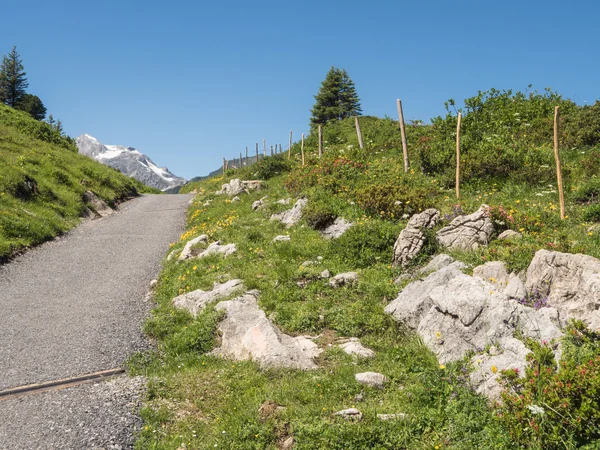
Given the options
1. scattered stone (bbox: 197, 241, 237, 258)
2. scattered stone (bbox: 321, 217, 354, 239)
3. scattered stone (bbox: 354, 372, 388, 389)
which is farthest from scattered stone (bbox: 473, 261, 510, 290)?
scattered stone (bbox: 197, 241, 237, 258)

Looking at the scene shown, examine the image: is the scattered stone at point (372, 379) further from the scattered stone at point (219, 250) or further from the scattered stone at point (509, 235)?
the scattered stone at point (219, 250)

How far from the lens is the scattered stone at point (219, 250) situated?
14.3m

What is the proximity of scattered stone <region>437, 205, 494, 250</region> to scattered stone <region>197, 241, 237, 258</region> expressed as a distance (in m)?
6.73

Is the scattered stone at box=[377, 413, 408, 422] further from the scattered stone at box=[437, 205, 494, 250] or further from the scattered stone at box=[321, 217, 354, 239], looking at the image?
the scattered stone at box=[321, 217, 354, 239]

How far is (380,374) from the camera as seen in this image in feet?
22.6

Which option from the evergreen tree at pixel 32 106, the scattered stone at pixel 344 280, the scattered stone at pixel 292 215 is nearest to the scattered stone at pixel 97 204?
the scattered stone at pixel 292 215

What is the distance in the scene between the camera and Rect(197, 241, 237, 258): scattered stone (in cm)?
1426

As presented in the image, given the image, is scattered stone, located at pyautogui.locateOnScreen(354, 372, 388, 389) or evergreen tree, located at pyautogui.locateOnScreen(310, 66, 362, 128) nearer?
scattered stone, located at pyautogui.locateOnScreen(354, 372, 388, 389)

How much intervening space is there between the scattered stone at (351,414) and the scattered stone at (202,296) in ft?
18.0

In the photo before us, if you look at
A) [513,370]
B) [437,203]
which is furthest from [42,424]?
[437,203]

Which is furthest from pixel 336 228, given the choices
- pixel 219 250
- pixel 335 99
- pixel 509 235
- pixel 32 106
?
pixel 32 106

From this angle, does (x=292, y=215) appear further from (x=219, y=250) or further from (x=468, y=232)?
(x=468, y=232)

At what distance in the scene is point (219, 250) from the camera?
575 inches

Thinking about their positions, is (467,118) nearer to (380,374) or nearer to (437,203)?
(437,203)
